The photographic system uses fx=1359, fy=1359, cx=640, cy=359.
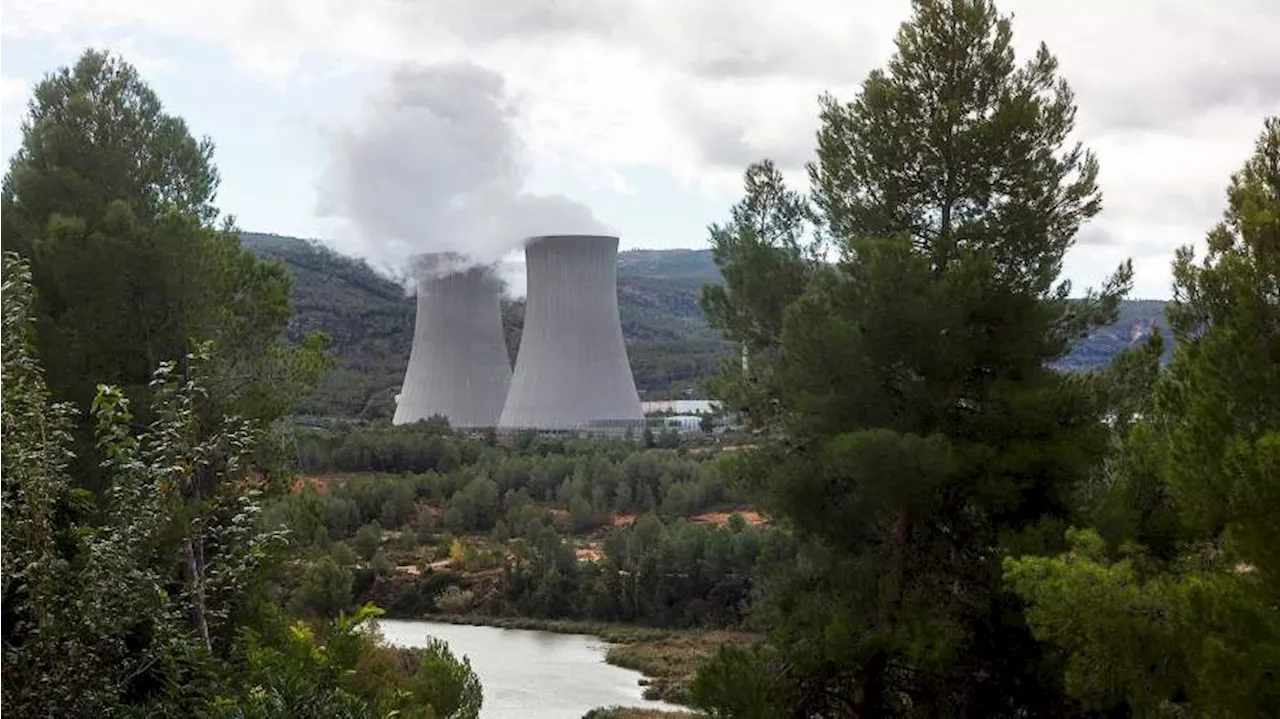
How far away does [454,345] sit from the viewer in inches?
1161

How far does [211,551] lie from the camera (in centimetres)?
804

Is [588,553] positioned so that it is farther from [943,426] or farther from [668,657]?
[943,426]

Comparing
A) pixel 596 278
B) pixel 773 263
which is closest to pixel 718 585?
pixel 596 278

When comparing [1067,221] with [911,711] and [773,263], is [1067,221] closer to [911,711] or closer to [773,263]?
[773,263]

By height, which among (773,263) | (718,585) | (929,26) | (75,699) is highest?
(929,26)

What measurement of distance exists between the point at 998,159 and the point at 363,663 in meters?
5.57

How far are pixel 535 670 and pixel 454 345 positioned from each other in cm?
1173

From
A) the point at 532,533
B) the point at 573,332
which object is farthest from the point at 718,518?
the point at 573,332

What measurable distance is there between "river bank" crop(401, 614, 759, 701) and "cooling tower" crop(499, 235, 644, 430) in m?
4.25

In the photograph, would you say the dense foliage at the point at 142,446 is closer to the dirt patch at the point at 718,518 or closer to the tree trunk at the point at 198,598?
the tree trunk at the point at 198,598

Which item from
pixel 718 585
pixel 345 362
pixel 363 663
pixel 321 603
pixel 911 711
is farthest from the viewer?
pixel 345 362

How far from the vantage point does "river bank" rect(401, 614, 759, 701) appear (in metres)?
18.3

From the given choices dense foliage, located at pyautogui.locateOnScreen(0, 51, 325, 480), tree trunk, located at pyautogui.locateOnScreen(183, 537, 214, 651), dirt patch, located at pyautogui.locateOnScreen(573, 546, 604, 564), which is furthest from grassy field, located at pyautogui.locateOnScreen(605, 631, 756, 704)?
tree trunk, located at pyautogui.locateOnScreen(183, 537, 214, 651)

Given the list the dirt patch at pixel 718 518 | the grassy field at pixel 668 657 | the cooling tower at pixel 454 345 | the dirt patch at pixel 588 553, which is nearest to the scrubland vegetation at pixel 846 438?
the grassy field at pixel 668 657
